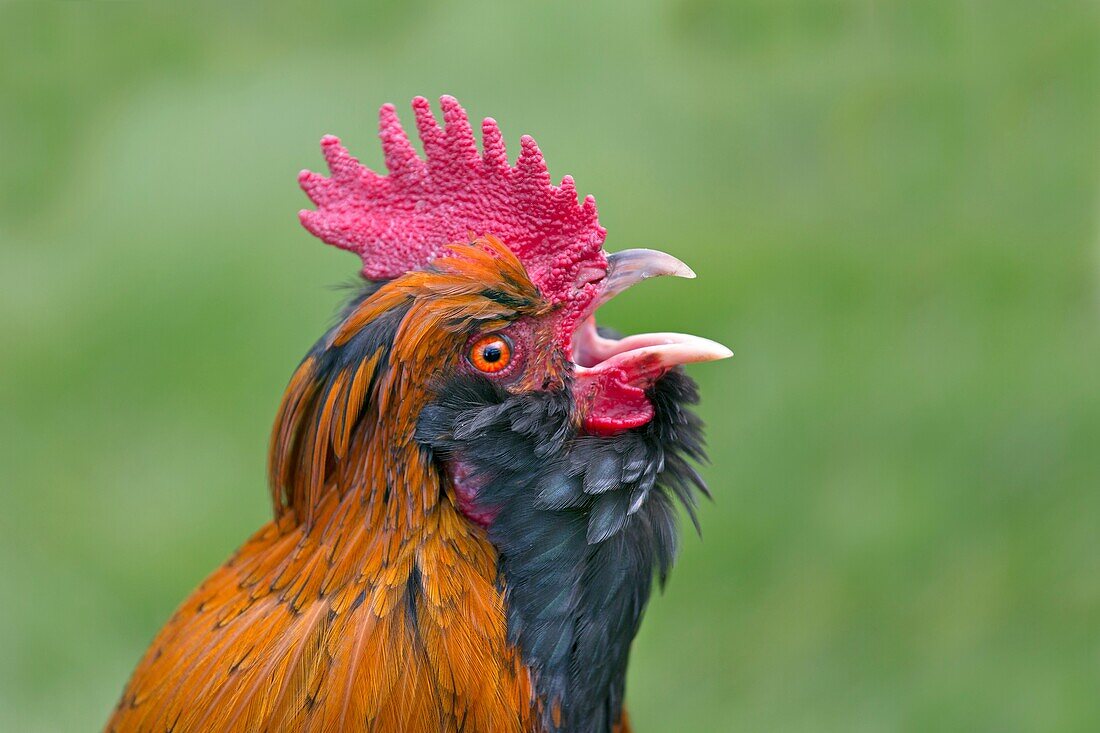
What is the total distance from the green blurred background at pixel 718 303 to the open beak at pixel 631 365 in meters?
2.50

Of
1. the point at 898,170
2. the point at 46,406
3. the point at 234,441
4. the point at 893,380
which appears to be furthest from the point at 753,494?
the point at 46,406

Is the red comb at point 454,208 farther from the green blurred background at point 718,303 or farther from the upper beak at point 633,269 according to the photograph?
the green blurred background at point 718,303

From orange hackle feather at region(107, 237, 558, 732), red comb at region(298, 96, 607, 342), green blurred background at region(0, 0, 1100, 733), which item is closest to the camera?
orange hackle feather at region(107, 237, 558, 732)

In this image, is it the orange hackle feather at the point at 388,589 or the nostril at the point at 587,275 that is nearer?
the orange hackle feather at the point at 388,589

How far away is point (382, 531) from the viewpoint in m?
2.14

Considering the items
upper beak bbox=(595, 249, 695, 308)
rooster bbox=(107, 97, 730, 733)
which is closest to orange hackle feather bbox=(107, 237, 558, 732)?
rooster bbox=(107, 97, 730, 733)

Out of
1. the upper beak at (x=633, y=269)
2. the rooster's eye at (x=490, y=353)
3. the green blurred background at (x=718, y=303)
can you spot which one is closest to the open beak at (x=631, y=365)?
the upper beak at (x=633, y=269)

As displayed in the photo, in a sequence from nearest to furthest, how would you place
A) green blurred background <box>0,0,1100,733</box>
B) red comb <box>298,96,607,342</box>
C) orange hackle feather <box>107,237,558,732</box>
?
1. orange hackle feather <box>107,237,558,732</box>
2. red comb <box>298,96,607,342</box>
3. green blurred background <box>0,0,1100,733</box>

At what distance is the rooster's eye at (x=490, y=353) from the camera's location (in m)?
2.12

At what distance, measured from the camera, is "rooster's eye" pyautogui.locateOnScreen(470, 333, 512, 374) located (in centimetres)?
212

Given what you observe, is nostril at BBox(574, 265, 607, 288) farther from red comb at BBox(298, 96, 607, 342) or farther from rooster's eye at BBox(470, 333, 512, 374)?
rooster's eye at BBox(470, 333, 512, 374)

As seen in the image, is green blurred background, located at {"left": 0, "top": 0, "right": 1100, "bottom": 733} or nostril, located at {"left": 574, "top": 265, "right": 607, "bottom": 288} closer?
nostril, located at {"left": 574, "top": 265, "right": 607, "bottom": 288}

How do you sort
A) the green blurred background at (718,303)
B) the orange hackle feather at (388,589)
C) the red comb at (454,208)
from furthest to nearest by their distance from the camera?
the green blurred background at (718,303) < the red comb at (454,208) < the orange hackle feather at (388,589)

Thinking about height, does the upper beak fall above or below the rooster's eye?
above
